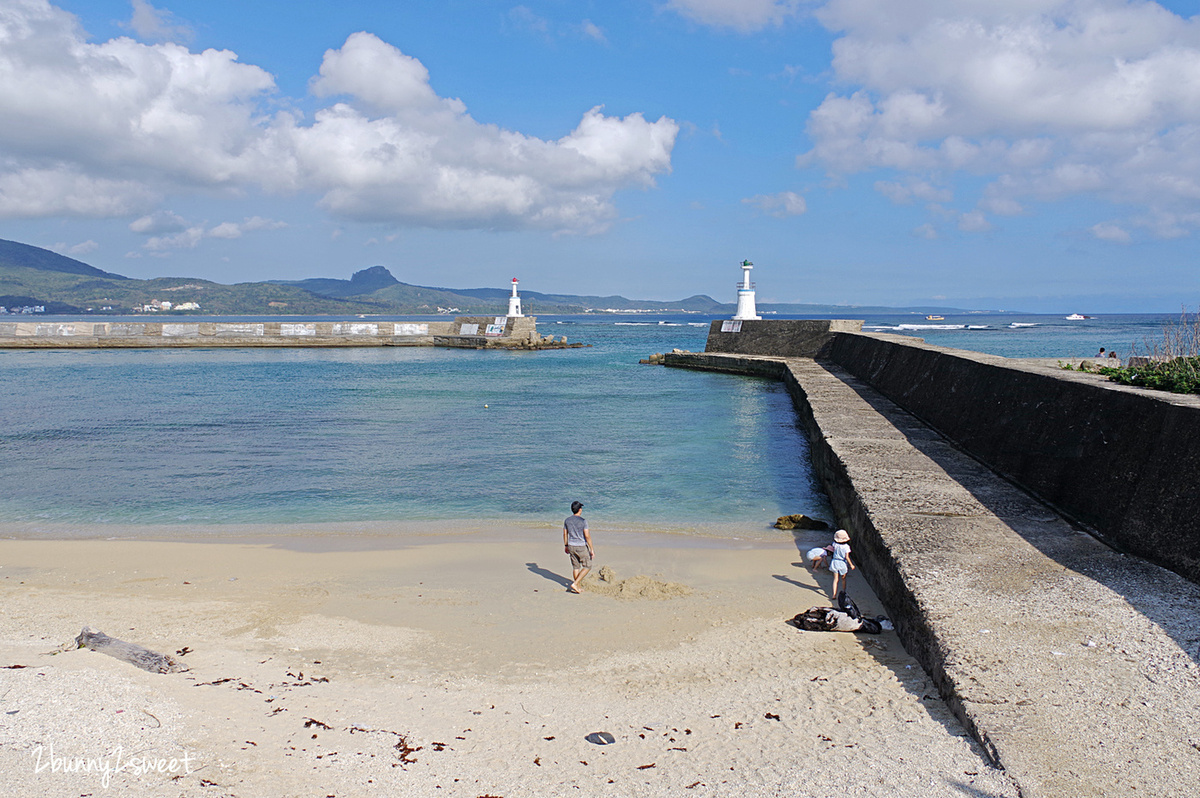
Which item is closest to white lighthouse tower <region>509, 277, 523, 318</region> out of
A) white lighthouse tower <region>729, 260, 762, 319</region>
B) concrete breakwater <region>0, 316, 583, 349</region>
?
concrete breakwater <region>0, 316, 583, 349</region>

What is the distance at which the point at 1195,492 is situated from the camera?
16.3 ft

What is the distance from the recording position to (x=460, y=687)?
16.1 ft

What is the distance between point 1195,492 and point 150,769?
649 cm

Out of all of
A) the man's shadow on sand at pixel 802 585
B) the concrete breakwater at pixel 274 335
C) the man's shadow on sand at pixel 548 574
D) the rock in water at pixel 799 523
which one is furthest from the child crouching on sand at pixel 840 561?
the concrete breakwater at pixel 274 335

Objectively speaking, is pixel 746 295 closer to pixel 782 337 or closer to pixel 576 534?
pixel 782 337

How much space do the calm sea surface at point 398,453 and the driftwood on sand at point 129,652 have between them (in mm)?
4597

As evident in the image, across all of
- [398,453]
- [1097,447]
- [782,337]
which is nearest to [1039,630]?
[1097,447]

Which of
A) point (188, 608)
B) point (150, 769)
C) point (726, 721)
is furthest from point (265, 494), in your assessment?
point (726, 721)

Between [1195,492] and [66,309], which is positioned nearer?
[1195,492]

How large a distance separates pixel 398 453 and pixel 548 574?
8.10 metres

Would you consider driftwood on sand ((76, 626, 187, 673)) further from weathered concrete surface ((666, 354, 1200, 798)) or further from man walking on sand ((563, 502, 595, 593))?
weathered concrete surface ((666, 354, 1200, 798))

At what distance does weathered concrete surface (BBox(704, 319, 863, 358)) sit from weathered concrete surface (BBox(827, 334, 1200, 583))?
19.6 m

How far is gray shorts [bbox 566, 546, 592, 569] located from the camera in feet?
23.1

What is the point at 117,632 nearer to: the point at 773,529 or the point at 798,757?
the point at 798,757
